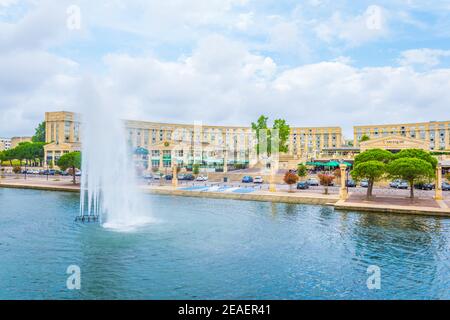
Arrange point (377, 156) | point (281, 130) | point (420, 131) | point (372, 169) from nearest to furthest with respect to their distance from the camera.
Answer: point (372, 169), point (377, 156), point (281, 130), point (420, 131)

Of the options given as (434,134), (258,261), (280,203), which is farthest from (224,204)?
(434,134)

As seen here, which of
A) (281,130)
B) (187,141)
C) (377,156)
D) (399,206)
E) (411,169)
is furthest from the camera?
(187,141)

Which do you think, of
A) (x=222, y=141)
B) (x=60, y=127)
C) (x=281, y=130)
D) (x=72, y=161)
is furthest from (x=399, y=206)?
(x=60, y=127)

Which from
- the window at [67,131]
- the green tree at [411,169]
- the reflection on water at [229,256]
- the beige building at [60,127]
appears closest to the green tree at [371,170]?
the green tree at [411,169]

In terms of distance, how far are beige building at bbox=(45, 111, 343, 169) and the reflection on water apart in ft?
192

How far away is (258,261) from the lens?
706 inches

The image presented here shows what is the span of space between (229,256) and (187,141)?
86.7 metres

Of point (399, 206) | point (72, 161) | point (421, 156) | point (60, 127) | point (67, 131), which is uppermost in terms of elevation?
point (60, 127)

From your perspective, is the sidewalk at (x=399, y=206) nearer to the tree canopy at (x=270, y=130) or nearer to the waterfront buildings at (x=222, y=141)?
the waterfront buildings at (x=222, y=141)

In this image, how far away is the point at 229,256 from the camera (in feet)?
61.2

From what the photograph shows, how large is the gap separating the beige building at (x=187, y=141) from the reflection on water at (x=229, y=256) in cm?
5856

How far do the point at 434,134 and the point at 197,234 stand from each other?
12582 cm

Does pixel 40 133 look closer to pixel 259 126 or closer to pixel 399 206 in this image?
pixel 259 126
